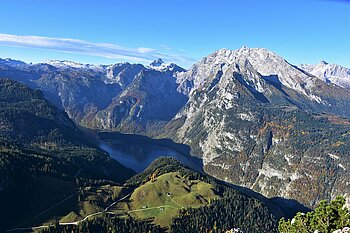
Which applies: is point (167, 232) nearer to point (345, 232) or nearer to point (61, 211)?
point (61, 211)

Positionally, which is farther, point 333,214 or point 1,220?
point 1,220

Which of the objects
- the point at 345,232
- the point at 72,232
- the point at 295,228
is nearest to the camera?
the point at 345,232

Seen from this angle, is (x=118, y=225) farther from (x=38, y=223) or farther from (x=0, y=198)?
(x=0, y=198)

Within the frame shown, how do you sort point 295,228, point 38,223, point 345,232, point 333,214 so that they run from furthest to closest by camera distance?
1. point 38,223
2. point 295,228
3. point 333,214
4. point 345,232

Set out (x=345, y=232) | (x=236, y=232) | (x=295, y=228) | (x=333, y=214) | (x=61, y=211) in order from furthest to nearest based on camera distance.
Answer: (x=61, y=211)
(x=236, y=232)
(x=295, y=228)
(x=333, y=214)
(x=345, y=232)

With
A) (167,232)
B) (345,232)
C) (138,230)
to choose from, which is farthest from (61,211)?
(345,232)

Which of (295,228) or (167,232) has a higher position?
(295,228)

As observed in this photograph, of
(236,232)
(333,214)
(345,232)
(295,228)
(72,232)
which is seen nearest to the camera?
(345,232)

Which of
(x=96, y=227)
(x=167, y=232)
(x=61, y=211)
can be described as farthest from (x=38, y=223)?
(x=167, y=232)

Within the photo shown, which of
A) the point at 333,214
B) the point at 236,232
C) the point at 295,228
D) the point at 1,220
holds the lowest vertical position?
the point at 1,220
